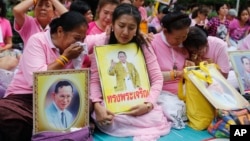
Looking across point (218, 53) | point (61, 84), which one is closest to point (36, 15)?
point (61, 84)

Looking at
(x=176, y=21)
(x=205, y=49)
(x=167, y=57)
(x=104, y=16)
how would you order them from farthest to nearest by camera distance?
(x=104, y=16)
(x=205, y=49)
(x=167, y=57)
(x=176, y=21)

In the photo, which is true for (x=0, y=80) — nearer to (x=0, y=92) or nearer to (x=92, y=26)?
(x=0, y=92)

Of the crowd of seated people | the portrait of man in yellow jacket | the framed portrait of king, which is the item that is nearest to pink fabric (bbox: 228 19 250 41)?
the crowd of seated people

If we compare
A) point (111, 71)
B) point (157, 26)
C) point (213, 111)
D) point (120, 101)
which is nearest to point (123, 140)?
point (120, 101)

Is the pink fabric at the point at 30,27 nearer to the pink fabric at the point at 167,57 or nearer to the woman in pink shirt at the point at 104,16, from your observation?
the woman in pink shirt at the point at 104,16

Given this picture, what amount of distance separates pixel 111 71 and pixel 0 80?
35.8 inches

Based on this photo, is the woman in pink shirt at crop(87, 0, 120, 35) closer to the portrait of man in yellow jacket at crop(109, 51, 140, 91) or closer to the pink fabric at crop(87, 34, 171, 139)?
the pink fabric at crop(87, 34, 171, 139)

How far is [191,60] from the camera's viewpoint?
2.97 metres

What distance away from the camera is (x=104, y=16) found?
10.4ft

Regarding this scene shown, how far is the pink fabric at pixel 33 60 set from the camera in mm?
2271

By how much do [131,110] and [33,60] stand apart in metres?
0.76

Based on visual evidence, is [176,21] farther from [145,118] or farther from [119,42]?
[145,118]

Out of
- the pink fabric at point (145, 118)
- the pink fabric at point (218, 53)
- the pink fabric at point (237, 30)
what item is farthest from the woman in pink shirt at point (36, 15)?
the pink fabric at point (237, 30)

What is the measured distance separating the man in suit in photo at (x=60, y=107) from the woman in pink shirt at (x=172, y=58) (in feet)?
2.70
